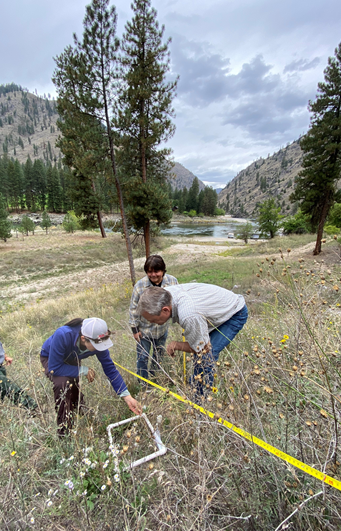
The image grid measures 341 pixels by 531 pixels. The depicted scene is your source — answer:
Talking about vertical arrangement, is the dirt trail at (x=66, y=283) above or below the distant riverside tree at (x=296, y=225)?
below

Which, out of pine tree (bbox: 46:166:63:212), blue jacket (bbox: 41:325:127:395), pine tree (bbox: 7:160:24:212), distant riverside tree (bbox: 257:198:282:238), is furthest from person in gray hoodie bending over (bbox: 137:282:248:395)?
pine tree (bbox: 7:160:24:212)

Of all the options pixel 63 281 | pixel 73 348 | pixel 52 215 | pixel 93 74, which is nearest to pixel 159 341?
pixel 73 348

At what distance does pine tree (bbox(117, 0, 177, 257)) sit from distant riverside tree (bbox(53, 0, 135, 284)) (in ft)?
2.14

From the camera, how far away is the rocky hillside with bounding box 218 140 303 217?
135250mm

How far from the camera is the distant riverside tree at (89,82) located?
7848mm

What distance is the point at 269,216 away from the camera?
31.8 meters

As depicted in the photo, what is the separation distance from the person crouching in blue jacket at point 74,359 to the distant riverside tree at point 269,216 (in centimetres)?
3368

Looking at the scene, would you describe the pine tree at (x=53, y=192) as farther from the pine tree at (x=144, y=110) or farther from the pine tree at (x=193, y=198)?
the pine tree at (x=144, y=110)

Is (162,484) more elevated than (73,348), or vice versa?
(73,348)

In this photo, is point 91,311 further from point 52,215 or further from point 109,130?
point 52,215

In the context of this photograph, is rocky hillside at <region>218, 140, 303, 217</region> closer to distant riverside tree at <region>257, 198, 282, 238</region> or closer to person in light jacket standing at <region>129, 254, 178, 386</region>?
distant riverside tree at <region>257, 198, 282, 238</region>

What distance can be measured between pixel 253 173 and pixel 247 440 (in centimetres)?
21590

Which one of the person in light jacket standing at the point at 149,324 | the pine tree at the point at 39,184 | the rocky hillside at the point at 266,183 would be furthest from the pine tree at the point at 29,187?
the rocky hillside at the point at 266,183

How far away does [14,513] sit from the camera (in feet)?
4.09
